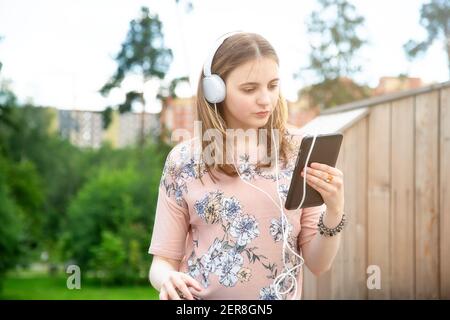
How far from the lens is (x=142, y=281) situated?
57.0 ft

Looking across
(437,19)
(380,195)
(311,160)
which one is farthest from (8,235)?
(311,160)

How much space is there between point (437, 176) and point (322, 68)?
7.42 m

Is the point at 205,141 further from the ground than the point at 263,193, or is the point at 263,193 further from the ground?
the point at 205,141

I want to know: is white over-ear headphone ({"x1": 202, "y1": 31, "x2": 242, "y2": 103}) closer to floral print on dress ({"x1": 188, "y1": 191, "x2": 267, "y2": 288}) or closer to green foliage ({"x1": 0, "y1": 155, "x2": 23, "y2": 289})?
floral print on dress ({"x1": 188, "y1": 191, "x2": 267, "y2": 288})

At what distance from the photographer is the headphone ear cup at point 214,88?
3.78ft

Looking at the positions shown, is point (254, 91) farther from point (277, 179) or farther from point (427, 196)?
point (427, 196)

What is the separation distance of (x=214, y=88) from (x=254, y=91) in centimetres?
9

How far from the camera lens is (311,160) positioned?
1.02 m

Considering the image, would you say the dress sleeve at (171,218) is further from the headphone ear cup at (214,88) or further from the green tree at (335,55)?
the green tree at (335,55)

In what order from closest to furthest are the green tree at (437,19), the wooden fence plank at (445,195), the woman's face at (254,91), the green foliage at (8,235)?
the woman's face at (254,91)
the wooden fence plank at (445,195)
the green tree at (437,19)
the green foliage at (8,235)

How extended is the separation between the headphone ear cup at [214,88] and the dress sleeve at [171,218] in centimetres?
15

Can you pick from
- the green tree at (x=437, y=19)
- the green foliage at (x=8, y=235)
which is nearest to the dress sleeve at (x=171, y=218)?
the green tree at (x=437, y=19)
